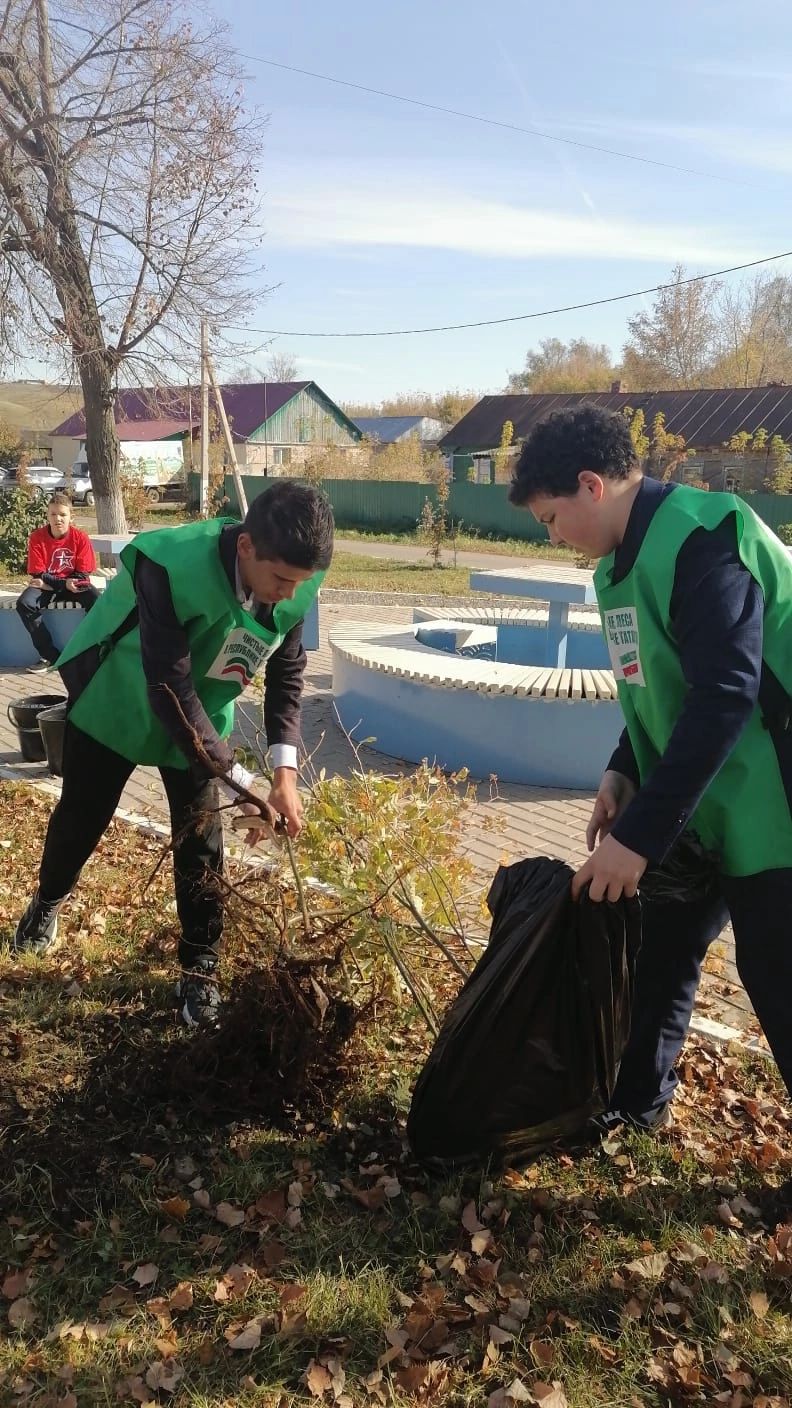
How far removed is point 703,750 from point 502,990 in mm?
688

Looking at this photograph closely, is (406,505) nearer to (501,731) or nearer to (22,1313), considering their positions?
(501,731)

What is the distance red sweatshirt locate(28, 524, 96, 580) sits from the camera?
8578 mm

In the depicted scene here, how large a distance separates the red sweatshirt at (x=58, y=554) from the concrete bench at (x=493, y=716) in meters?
3.23

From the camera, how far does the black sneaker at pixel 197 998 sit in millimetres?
2947

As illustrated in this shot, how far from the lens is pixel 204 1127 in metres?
2.64

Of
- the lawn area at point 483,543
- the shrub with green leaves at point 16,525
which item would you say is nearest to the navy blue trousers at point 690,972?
the shrub with green leaves at point 16,525

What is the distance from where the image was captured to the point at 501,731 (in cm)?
603

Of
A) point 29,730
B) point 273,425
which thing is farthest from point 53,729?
point 273,425

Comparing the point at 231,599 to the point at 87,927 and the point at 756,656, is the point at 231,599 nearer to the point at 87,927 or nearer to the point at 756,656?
the point at 756,656

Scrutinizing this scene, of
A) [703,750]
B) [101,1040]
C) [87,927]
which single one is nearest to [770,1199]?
[703,750]

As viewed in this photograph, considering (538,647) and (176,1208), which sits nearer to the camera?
(176,1208)

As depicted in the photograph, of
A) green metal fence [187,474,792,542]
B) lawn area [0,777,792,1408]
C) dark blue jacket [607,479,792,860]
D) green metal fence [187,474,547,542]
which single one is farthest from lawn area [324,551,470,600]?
dark blue jacket [607,479,792,860]

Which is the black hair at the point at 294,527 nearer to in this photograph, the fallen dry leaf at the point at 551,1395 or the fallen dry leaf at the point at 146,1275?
the fallen dry leaf at the point at 146,1275

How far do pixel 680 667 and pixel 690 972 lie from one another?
83 cm
